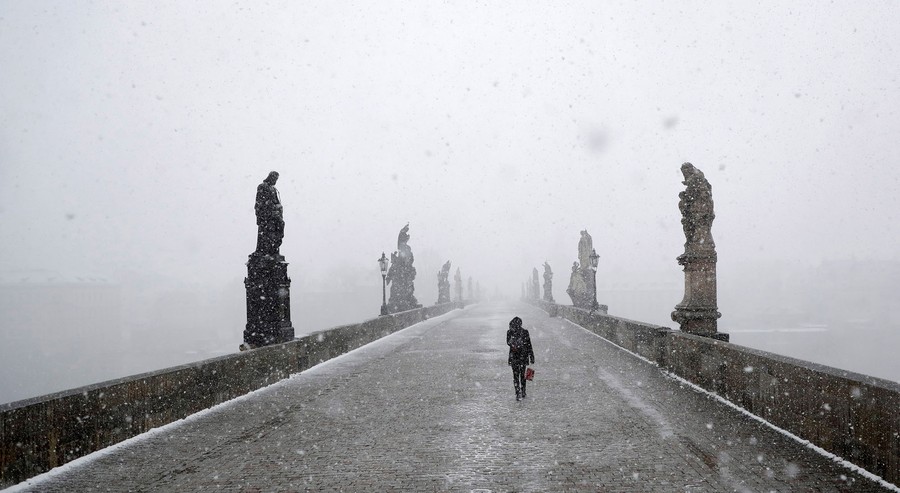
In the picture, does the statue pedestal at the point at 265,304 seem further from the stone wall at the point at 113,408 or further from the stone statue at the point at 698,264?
the stone statue at the point at 698,264

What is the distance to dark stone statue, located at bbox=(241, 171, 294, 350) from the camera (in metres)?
13.5

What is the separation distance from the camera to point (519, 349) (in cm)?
1016

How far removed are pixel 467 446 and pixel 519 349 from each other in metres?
3.52

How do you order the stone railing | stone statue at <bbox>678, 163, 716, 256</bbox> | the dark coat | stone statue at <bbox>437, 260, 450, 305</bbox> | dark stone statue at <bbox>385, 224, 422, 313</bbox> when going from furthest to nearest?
1. stone statue at <bbox>437, 260, 450, 305</bbox>
2. dark stone statue at <bbox>385, 224, 422, 313</bbox>
3. stone statue at <bbox>678, 163, 716, 256</bbox>
4. the dark coat
5. the stone railing

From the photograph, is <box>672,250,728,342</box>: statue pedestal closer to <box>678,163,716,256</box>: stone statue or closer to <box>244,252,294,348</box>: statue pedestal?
<box>678,163,716,256</box>: stone statue

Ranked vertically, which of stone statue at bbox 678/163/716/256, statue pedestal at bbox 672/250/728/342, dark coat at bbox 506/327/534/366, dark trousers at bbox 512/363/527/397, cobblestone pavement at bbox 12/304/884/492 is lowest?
cobblestone pavement at bbox 12/304/884/492

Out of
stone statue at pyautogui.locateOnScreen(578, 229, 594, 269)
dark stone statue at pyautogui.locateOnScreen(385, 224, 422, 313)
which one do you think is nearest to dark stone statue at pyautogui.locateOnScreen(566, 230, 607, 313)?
stone statue at pyautogui.locateOnScreen(578, 229, 594, 269)

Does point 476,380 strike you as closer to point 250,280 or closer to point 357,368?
point 357,368

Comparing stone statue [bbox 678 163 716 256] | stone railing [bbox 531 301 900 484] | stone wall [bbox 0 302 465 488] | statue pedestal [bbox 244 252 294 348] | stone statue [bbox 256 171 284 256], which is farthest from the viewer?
stone statue [bbox 256 171 284 256]

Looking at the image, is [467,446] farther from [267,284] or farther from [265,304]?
[267,284]

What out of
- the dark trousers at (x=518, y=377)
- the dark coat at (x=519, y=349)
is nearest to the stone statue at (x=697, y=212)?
the dark coat at (x=519, y=349)

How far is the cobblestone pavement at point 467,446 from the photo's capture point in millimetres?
5543

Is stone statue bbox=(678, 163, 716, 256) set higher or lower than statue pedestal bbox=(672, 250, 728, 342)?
higher

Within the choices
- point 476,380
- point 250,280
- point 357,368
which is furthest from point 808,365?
point 250,280
